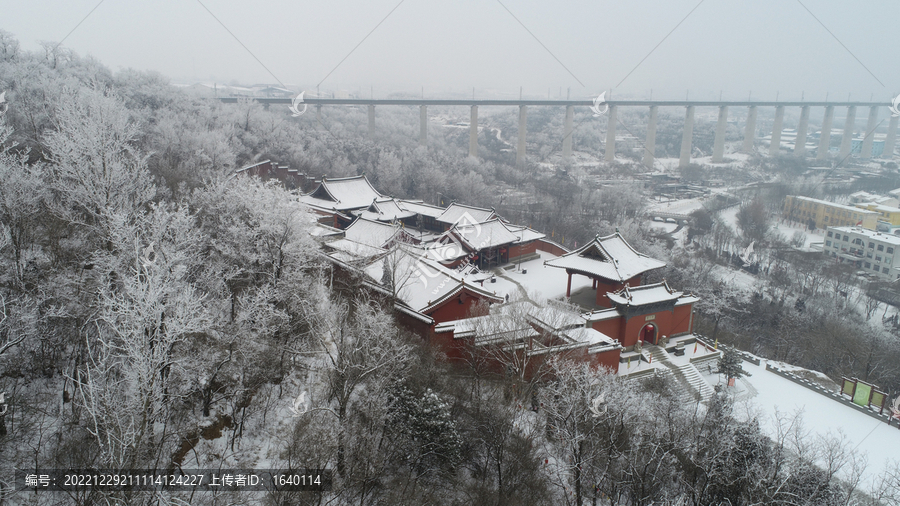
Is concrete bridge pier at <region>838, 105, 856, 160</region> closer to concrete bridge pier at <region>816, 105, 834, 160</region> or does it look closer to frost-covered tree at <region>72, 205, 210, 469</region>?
concrete bridge pier at <region>816, 105, 834, 160</region>

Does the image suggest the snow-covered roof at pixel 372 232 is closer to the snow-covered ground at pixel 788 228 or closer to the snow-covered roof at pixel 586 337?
the snow-covered roof at pixel 586 337

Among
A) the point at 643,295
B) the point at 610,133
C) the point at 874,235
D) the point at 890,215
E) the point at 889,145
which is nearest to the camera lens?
the point at 643,295

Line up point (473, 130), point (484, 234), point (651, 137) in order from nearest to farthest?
point (484, 234), point (473, 130), point (651, 137)

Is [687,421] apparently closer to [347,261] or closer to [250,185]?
[347,261]

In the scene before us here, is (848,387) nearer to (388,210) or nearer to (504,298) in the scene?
(504,298)

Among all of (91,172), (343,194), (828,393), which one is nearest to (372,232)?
Answer: (343,194)

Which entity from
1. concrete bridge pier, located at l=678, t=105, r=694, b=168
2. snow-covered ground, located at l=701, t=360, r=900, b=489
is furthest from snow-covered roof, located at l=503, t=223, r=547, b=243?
concrete bridge pier, located at l=678, t=105, r=694, b=168

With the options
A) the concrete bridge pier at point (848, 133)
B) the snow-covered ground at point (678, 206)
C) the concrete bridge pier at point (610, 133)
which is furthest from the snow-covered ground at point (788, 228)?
the concrete bridge pier at point (848, 133)
